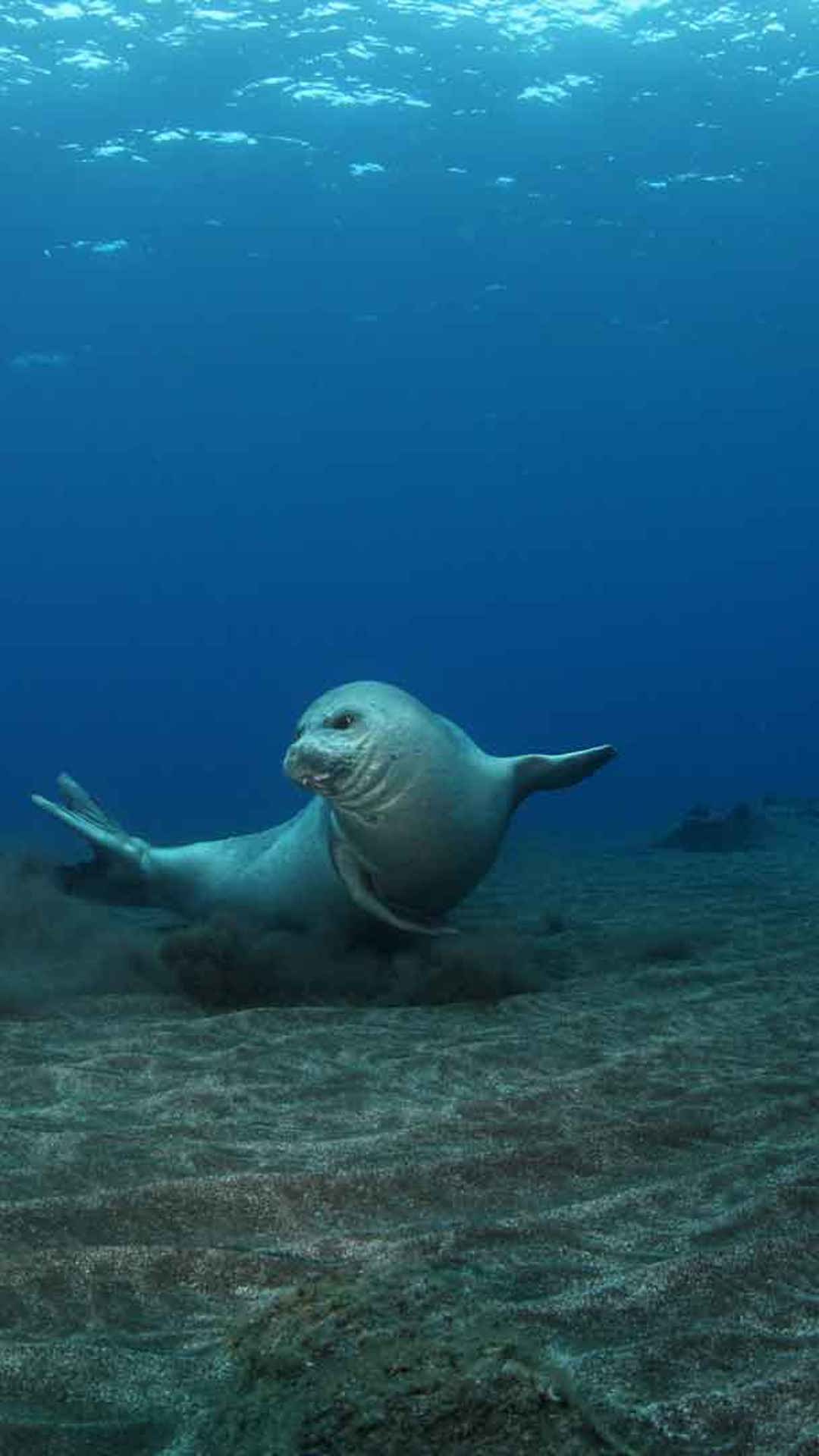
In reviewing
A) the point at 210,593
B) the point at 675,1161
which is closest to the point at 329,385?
the point at 210,593

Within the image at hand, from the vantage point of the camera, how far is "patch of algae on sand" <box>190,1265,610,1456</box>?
1.86 metres

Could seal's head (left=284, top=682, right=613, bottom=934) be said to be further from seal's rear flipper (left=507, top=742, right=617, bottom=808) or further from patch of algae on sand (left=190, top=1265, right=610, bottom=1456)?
patch of algae on sand (left=190, top=1265, right=610, bottom=1456)

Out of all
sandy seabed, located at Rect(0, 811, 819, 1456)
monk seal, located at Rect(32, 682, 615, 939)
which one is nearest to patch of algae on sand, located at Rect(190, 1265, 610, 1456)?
sandy seabed, located at Rect(0, 811, 819, 1456)

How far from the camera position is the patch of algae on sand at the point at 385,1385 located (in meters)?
1.86

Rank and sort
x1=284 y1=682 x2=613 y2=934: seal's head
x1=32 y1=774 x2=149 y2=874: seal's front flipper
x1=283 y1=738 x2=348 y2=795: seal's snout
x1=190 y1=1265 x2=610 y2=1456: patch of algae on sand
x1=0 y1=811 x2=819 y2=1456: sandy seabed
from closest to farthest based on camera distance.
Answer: x1=190 y1=1265 x2=610 y2=1456: patch of algae on sand, x1=0 y1=811 x2=819 y2=1456: sandy seabed, x1=283 y1=738 x2=348 y2=795: seal's snout, x1=284 y1=682 x2=613 y2=934: seal's head, x1=32 y1=774 x2=149 y2=874: seal's front flipper

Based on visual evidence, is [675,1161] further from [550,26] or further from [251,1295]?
[550,26]

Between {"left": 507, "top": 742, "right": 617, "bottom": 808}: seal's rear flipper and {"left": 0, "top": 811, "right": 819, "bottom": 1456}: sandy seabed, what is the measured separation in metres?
1.30

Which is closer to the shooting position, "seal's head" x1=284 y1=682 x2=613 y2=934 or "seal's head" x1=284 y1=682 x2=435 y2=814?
"seal's head" x1=284 y1=682 x2=435 y2=814

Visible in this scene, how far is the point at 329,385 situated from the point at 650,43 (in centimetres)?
2701

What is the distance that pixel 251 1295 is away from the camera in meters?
3.14

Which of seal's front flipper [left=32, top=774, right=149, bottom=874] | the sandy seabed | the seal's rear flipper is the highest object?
the seal's rear flipper

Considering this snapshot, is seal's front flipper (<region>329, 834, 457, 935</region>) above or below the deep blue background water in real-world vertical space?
below

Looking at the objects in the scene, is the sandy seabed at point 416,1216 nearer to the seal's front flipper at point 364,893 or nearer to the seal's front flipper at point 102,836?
the seal's front flipper at point 364,893

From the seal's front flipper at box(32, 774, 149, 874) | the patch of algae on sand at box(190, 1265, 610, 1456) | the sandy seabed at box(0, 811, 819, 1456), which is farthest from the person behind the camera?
the seal's front flipper at box(32, 774, 149, 874)
